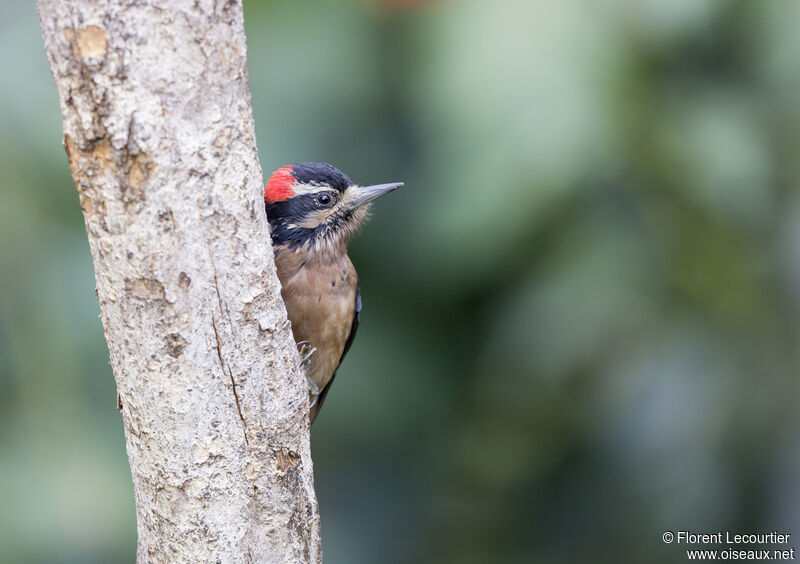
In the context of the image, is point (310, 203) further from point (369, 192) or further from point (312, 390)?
point (312, 390)

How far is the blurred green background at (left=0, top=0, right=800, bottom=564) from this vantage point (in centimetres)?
424

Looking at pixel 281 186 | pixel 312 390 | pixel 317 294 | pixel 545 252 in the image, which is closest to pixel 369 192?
pixel 281 186

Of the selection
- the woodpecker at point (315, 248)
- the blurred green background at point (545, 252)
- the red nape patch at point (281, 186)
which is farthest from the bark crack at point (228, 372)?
the blurred green background at point (545, 252)

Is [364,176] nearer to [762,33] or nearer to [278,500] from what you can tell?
[762,33]

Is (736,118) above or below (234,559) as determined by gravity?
above

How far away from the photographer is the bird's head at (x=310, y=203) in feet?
13.1

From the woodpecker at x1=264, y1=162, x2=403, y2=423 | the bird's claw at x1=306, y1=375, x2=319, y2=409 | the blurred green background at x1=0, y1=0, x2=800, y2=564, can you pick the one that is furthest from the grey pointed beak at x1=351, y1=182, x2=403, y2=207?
the bird's claw at x1=306, y1=375, x2=319, y2=409

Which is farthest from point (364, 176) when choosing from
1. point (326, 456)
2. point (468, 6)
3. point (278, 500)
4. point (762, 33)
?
point (278, 500)

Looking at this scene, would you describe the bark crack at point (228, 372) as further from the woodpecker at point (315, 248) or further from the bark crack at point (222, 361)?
the woodpecker at point (315, 248)

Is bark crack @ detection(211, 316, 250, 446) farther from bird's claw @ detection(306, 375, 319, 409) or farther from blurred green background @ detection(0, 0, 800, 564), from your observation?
blurred green background @ detection(0, 0, 800, 564)

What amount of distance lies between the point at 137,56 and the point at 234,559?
145cm

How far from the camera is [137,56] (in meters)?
2.08

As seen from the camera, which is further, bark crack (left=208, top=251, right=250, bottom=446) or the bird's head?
the bird's head

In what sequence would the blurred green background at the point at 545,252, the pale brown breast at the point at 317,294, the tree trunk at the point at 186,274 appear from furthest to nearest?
the blurred green background at the point at 545,252 < the pale brown breast at the point at 317,294 < the tree trunk at the point at 186,274
